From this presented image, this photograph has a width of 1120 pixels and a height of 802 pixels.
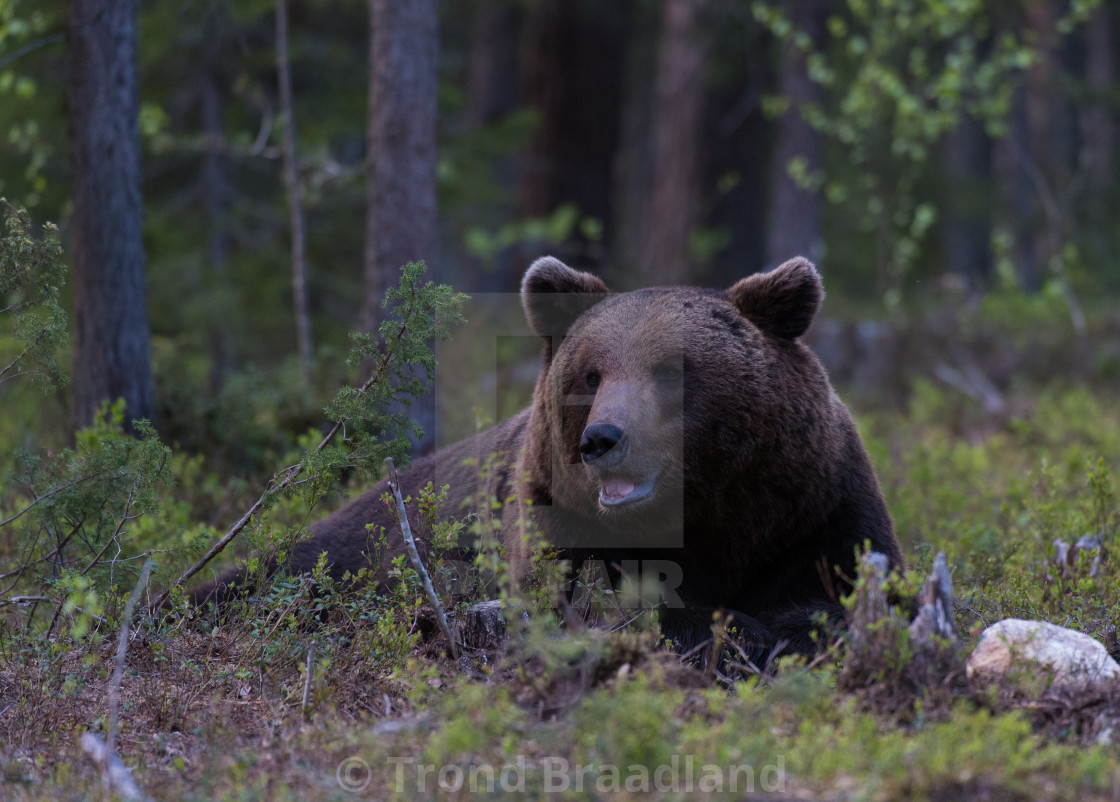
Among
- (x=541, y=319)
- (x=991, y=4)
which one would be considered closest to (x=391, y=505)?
(x=541, y=319)

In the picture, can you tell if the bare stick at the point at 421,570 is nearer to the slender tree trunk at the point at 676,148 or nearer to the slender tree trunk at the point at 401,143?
the slender tree trunk at the point at 401,143

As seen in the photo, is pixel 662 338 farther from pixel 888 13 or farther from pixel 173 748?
pixel 888 13

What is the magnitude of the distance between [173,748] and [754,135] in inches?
443

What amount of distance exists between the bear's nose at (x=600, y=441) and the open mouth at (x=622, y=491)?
0.12 metres

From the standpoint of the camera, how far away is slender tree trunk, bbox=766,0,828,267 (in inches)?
473

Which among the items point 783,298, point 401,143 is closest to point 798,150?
point 401,143

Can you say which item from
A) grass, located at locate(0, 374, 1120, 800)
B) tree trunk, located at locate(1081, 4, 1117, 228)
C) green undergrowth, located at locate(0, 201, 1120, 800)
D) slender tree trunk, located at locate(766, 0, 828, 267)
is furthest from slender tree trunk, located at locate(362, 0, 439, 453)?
tree trunk, located at locate(1081, 4, 1117, 228)

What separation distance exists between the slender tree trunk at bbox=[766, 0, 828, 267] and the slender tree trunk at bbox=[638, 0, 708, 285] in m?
1.06

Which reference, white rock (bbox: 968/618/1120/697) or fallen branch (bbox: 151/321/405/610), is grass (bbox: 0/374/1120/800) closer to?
white rock (bbox: 968/618/1120/697)

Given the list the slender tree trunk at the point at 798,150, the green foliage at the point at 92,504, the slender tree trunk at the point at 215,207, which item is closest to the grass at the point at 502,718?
the green foliage at the point at 92,504

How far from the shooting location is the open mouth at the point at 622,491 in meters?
4.09

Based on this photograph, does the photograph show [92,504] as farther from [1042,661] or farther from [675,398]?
[1042,661]

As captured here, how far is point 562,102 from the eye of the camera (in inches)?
553

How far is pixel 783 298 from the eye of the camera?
451cm
